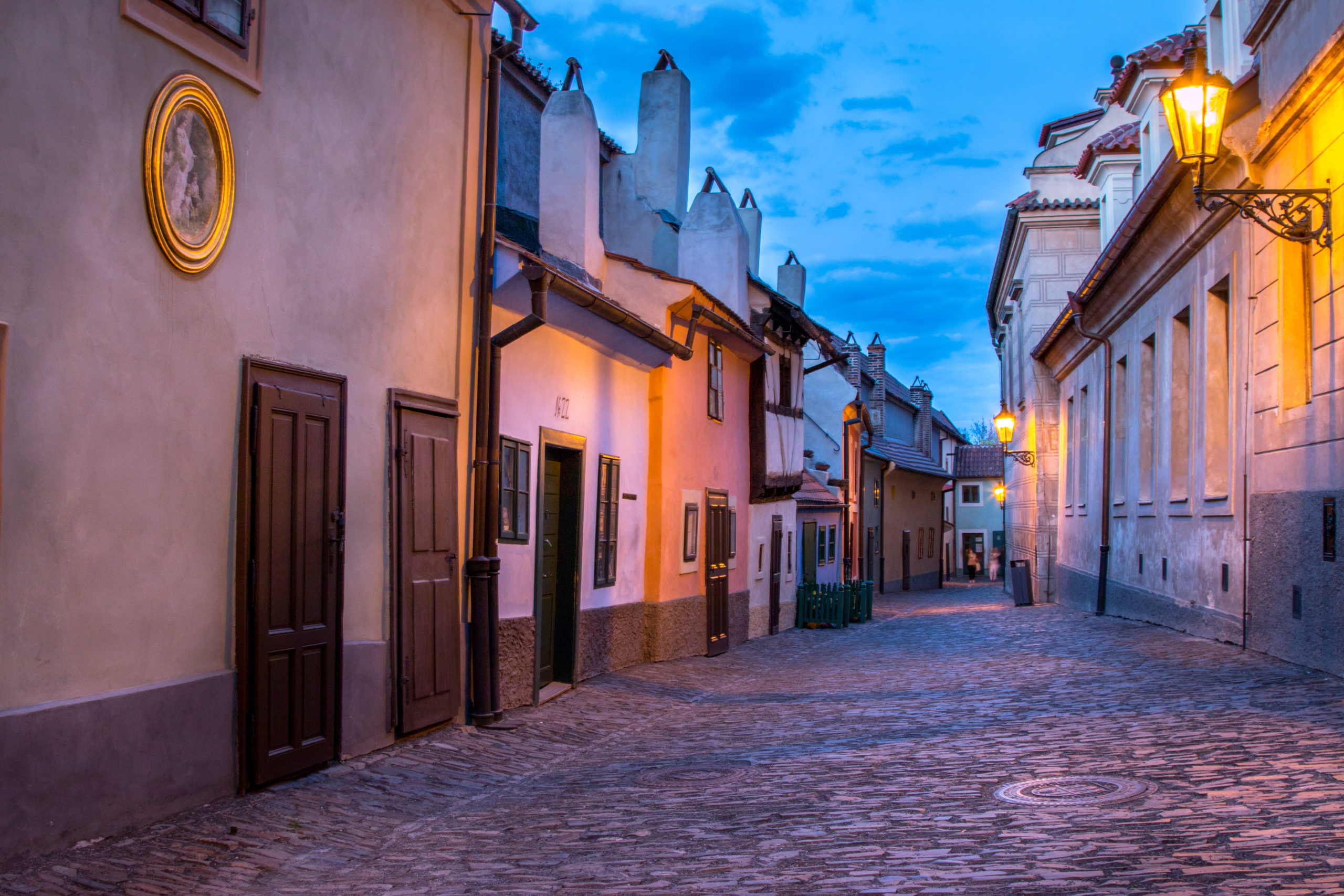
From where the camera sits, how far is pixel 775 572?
22359 mm

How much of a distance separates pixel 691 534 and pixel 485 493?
6881 millimetres

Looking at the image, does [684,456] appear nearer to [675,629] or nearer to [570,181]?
[675,629]

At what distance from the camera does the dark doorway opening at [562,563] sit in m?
11.6

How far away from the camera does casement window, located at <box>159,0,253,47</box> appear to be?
601 centimetres

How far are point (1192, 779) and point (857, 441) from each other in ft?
102

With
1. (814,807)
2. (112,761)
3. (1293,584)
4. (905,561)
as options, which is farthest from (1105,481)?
(905,561)

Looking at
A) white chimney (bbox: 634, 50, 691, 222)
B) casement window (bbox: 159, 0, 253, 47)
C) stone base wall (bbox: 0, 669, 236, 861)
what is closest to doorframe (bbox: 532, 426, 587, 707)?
stone base wall (bbox: 0, 669, 236, 861)

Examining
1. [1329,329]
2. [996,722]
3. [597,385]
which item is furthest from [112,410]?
[1329,329]

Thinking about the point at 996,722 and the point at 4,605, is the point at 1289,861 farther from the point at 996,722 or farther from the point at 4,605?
the point at 4,605

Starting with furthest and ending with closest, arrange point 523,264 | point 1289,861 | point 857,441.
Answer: point 857,441 < point 523,264 < point 1289,861

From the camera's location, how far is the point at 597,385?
1257 centimetres

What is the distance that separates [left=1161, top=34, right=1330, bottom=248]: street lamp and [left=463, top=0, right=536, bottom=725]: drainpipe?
540 cm

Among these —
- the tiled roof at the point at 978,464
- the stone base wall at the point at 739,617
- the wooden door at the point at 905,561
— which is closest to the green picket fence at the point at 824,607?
the stone base wall at the point at 739,617

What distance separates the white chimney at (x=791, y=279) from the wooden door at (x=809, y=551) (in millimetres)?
6412
